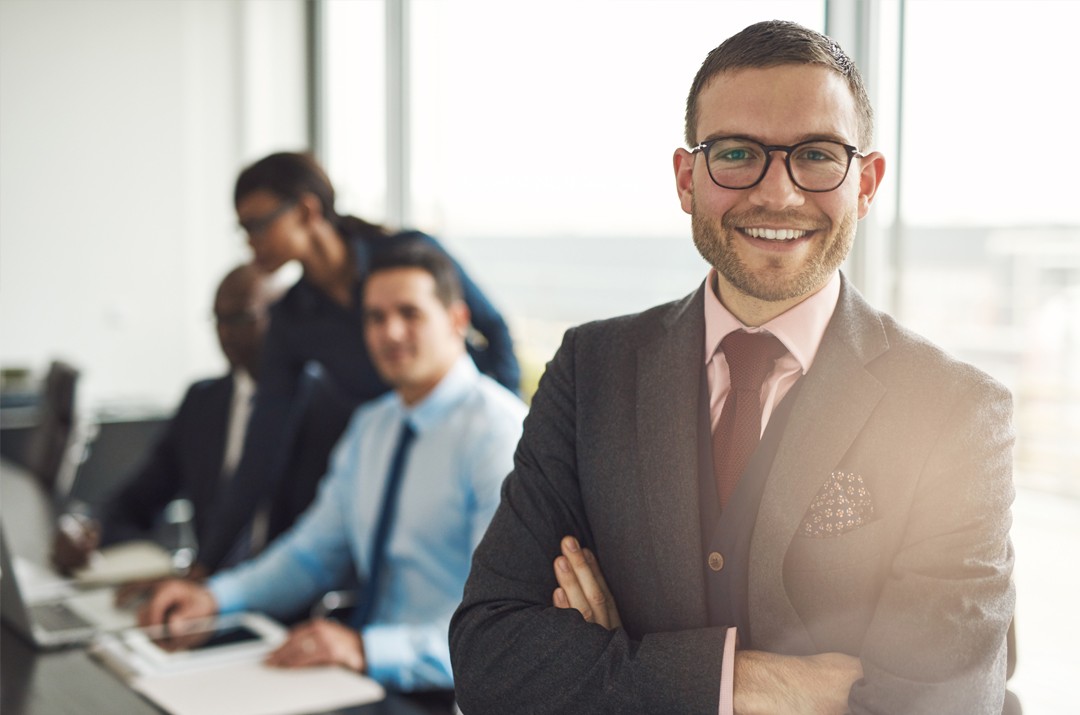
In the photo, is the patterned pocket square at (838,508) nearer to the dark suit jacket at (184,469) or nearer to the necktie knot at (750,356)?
the necktie knot at (750,356)

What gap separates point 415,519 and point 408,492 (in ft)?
0.22

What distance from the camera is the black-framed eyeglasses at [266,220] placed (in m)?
2.99

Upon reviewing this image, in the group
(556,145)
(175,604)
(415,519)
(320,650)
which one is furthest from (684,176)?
(556,145)

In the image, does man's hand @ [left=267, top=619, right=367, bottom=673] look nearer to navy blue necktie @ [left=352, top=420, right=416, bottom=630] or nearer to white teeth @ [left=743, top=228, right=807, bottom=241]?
navy blue necktie @ [left=352, top=420, right=416, bottom=630]

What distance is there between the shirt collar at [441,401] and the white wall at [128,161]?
124 inches

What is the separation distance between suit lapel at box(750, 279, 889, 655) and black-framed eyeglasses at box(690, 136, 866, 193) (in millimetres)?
212

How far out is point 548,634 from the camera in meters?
1.35

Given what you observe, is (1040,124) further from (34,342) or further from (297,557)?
(34,342)

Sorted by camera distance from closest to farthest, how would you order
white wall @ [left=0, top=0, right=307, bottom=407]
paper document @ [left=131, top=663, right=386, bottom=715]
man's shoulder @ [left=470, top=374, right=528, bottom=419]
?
1. paper document @ [left=131, top=663, right=386, bottom=715]
2. man's shoulder @ [left=470, top=374, right=528, bottom=419]
3. white wall @ [left=0, top=0, right=307, bottom=407]

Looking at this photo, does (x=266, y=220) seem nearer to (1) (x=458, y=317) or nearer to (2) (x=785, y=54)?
(1) (x=458, y=317)

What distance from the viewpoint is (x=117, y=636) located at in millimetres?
2197

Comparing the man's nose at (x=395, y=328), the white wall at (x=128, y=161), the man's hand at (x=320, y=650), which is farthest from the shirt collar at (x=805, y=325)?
the white wall at (x=128, y=161)

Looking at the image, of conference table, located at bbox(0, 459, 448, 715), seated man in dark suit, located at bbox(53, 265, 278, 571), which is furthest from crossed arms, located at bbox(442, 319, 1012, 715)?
seated man in dark suit, located at bbox(53, 265, 278, 571)

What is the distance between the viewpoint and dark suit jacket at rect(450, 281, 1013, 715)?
1218mm
